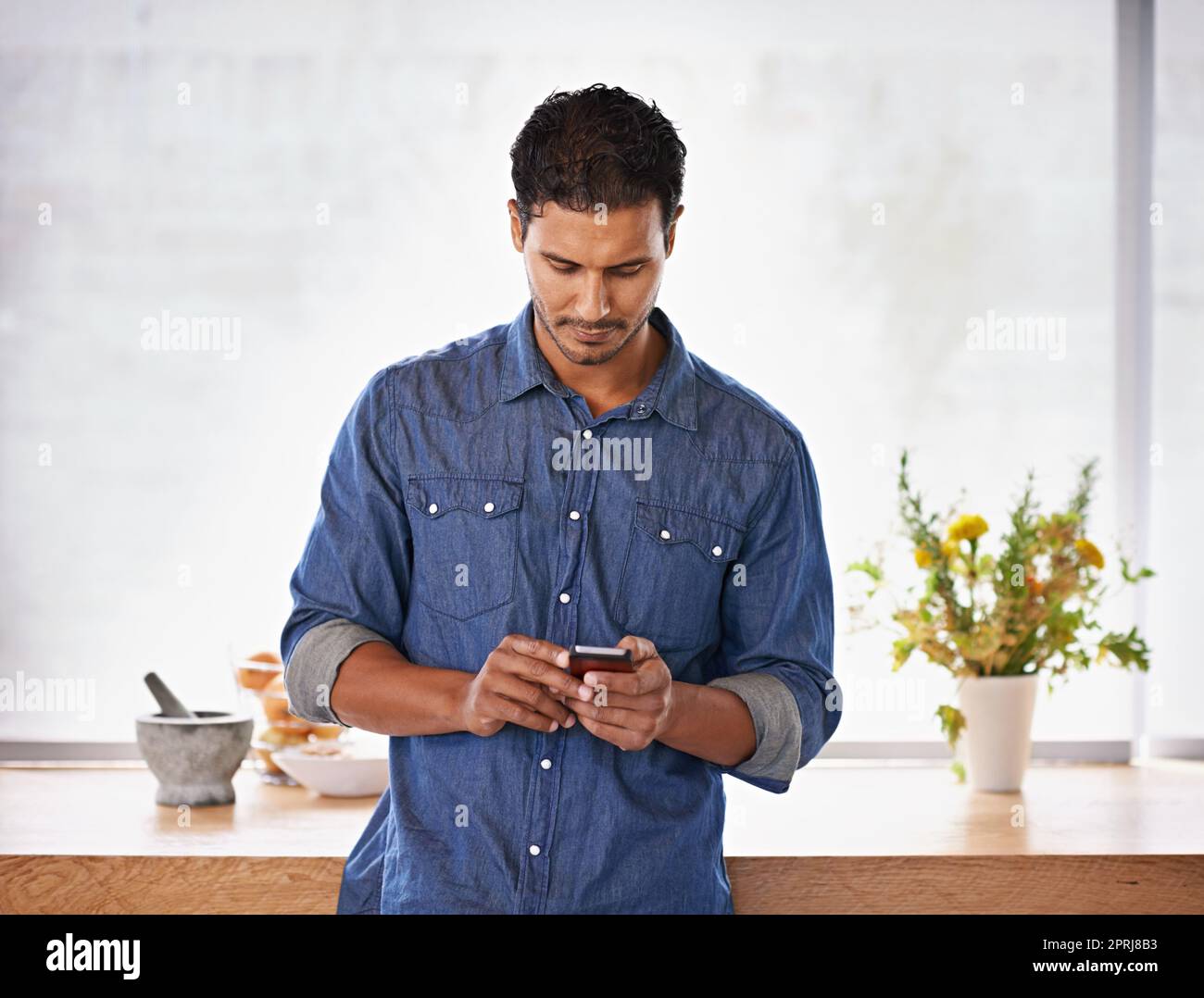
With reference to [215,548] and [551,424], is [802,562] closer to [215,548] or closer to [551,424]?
[551,424]

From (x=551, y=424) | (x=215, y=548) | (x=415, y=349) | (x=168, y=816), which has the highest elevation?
(x=415, y=349)

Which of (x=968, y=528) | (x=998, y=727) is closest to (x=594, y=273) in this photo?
(x=968, y=528)

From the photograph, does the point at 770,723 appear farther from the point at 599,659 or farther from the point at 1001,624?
the point at 1001,624

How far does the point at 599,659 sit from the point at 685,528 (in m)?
0.22

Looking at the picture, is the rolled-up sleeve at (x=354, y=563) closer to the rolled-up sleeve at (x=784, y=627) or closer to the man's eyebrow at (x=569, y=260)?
the man's eyebrow at (x=569, y=260)

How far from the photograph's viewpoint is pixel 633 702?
1.16 metres

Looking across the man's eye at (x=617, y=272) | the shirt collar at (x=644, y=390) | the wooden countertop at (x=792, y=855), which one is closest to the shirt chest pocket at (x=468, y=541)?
the shirt collar at (x=644, y=390)

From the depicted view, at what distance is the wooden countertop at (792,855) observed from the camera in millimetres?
1470

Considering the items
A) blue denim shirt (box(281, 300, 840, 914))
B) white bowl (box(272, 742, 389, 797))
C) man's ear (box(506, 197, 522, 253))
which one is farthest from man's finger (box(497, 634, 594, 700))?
white bowl (box(272, 742, 389, 797))

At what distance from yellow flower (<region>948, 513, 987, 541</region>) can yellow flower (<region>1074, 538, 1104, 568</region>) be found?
0.13 meters

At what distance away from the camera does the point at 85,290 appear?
6.68 ft

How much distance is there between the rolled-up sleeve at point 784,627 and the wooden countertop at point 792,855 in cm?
22

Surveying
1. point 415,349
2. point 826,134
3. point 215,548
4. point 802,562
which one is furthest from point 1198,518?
point 215,548

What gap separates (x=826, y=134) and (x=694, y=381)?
→ 861 mm
